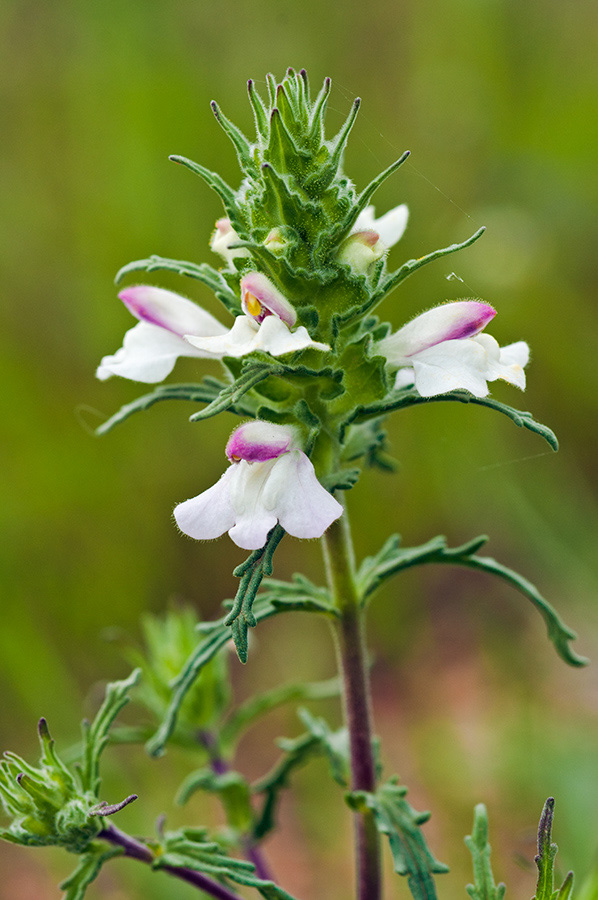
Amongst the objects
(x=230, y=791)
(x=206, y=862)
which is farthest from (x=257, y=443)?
(x=230, y=791)

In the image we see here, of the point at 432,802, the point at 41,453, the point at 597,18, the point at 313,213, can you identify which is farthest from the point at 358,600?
the point at 597,18

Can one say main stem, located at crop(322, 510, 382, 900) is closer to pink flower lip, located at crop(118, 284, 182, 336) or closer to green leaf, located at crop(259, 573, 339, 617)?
green leaf, located at crop(259, 573, 339, 617)

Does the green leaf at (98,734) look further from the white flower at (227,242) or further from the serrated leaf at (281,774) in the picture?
the white flower at (227,242)

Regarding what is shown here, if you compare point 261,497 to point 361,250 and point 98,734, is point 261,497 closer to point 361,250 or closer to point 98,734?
point 361,250

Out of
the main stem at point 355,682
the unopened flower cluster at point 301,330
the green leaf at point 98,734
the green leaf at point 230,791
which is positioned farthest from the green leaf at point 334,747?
the unopened flower cluster at point 301,330

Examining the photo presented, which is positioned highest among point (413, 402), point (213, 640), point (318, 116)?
point (318, 116)

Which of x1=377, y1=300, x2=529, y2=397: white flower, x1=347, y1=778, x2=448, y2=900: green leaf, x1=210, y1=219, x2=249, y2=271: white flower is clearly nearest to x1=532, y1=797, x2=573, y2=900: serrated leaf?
x1=347, y1=778, x2=448, y2=900: green leaf
